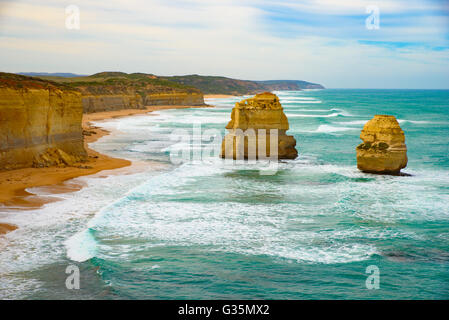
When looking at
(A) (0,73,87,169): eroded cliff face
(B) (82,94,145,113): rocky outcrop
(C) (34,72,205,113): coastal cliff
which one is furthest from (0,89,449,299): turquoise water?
(B) (82,94,145,113): rocky outcrop

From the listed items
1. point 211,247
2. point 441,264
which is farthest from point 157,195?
point 441,264

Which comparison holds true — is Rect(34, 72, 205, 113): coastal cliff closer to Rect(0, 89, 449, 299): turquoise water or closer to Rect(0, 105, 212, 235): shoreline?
Rect(0, 105, 212, 235): shoreline

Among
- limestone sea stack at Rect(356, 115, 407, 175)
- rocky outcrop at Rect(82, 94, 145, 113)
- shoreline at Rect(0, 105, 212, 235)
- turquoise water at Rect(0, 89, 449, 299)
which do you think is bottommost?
turquoise water at Rect(0, 89, 449, 299)

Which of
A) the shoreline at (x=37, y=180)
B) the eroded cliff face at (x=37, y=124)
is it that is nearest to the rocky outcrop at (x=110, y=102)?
the shoreline at (x=37, y=180)

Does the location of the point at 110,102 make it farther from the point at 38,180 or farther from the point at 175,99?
the point at 38,180

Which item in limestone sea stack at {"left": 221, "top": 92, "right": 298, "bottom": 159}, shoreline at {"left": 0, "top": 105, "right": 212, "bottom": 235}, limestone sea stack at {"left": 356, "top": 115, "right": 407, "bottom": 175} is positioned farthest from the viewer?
limestone sea stack at {"left": 221, "top": 92, "right": 298, "bottom": 159}

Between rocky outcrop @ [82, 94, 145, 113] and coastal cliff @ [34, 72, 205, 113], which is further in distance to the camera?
coastal cliff @ [34, 72, 205, 113]

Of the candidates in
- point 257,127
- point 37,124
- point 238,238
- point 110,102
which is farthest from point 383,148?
point 110,102
